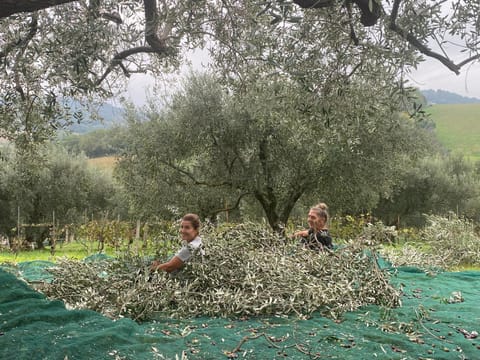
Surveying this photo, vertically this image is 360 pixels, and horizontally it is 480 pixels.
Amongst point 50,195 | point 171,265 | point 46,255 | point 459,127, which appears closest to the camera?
point 171,265

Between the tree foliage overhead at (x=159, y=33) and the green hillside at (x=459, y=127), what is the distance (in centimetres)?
5433

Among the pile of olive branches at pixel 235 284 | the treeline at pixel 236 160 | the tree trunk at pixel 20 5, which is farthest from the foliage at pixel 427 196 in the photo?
the tree trunk at pixel 20 5

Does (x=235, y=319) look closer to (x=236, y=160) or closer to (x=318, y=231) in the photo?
(x=318, y=231)

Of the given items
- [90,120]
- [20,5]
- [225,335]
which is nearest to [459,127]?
[90,120]

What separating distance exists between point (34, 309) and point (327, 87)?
383 centimetres

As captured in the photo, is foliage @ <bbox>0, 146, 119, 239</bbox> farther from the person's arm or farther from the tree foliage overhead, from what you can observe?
the person's arm

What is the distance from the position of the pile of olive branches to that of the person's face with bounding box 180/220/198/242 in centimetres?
28

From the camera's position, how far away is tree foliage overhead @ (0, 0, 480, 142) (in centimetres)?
468

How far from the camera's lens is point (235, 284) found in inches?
226

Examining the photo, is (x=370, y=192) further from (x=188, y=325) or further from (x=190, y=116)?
(x=188, y=325)

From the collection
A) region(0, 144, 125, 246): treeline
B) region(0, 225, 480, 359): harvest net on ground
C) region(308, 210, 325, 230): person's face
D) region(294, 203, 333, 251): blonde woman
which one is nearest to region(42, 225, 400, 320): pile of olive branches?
region(0, 225, 480, 359): harvest net on ground

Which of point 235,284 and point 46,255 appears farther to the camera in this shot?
point 46,255

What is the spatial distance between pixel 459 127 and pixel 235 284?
248 feet

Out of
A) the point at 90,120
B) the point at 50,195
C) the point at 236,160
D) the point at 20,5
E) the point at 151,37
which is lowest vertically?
the point at 50,195
